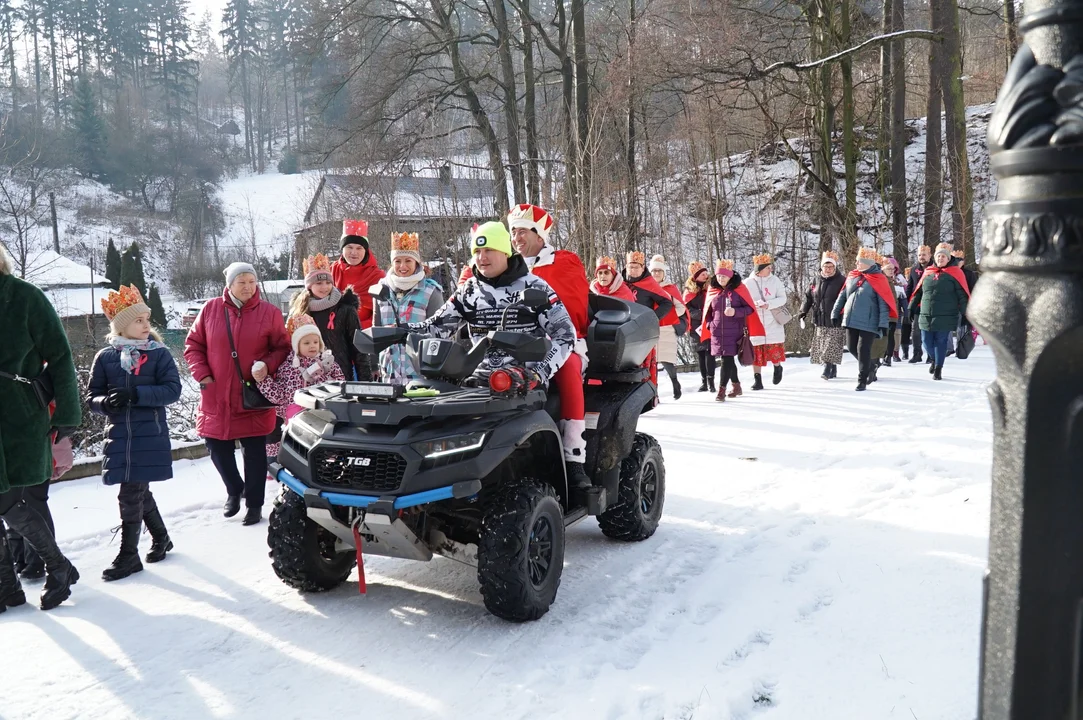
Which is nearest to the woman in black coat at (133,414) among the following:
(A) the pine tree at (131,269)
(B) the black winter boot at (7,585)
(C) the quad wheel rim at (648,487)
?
(B) the black winter boot at (7,585)

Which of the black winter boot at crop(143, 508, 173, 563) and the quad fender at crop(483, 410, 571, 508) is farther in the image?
the black winter boot at crop(143, 508, 173, 563)

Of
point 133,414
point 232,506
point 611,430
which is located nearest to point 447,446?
point 611,430

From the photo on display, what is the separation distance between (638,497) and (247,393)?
9.53ft

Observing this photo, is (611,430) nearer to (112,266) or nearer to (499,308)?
(499,308)

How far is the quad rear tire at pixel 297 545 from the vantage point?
446 cm

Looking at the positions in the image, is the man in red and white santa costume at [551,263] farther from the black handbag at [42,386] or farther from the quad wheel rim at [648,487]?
the black handbag at [42,386]

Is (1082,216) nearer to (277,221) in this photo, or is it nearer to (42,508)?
(42,508)

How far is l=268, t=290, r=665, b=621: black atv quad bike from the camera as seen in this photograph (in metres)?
3.99

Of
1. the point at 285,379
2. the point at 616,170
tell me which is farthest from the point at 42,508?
the point at 616,170

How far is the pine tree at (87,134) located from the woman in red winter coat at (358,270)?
66.5 meters

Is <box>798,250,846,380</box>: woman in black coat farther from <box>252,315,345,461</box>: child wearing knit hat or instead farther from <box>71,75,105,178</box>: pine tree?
<box>71,75,105,178</box>: pine tree

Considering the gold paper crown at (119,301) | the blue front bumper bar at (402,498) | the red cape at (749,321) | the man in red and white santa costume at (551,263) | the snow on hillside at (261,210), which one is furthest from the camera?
the snow on hillside at (261,210)

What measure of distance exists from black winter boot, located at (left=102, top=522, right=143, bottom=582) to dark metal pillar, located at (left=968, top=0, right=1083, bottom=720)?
5.00m

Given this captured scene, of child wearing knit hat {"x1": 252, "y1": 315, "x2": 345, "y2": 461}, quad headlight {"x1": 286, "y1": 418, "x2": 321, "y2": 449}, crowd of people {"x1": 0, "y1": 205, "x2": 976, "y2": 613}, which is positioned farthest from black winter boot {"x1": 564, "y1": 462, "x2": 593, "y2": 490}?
child wearing knit hat {"x1": 252, "y1": 315, "x2": 345, "y2": 461}
